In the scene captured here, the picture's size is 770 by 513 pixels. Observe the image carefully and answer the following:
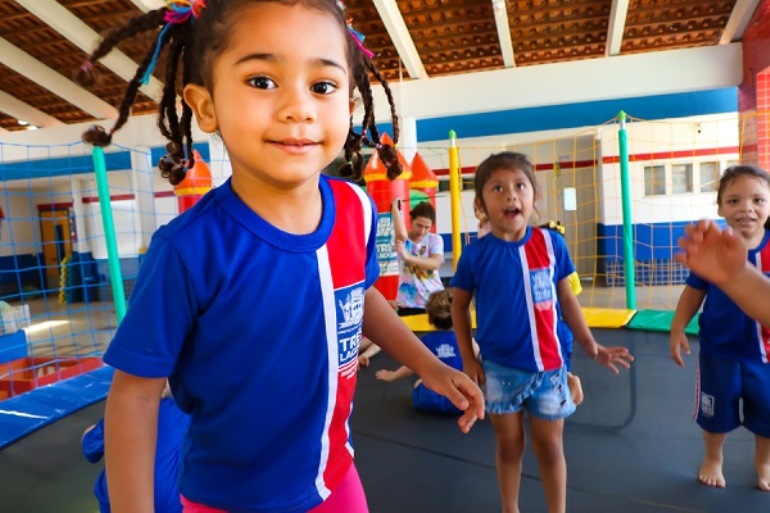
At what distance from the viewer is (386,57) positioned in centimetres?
521

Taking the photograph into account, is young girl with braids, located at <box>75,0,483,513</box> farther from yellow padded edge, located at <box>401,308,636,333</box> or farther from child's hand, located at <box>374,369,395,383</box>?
yellow padded edge, located at <box>401,308,636,333</box>

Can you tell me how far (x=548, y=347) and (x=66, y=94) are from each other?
20.4ft

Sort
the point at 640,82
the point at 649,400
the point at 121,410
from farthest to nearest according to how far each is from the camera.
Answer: the point at 640,82
the point at 649,400
the point at 121,410

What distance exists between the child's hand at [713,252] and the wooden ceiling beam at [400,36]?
3890mm

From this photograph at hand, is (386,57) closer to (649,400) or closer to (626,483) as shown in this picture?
(649,400)

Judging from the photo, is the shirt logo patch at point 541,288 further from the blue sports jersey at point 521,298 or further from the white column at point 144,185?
the white column at point 144,185

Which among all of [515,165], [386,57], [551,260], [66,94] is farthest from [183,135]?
[66,94]

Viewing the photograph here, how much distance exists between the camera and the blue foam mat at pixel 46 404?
237 cm

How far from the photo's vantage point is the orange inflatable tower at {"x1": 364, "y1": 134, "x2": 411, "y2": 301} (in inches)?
168

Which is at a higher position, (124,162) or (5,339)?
(124,162)

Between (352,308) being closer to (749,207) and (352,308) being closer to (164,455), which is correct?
(164,455)

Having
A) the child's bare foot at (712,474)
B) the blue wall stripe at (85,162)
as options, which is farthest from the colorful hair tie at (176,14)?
the blue wall stripe at (85,162)

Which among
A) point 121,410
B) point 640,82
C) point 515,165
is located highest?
point 640,82

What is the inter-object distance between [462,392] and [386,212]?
3610 mm
